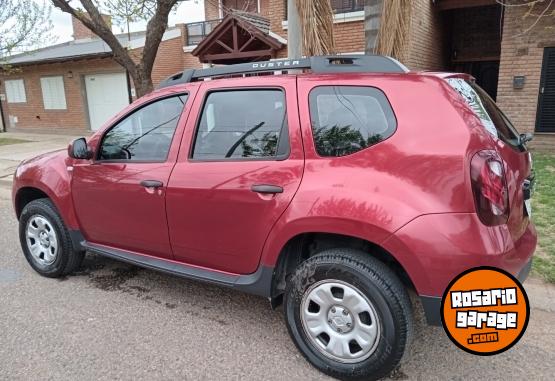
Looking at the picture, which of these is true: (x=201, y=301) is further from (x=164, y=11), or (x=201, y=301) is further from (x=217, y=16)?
(x=217, y=16)

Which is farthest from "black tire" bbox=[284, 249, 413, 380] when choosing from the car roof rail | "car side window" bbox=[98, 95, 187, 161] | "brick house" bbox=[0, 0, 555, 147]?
"brick house" bbox=[0, 0, 555, 147]

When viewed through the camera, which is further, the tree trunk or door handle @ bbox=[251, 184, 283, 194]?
the tree trunk

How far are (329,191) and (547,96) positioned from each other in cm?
857

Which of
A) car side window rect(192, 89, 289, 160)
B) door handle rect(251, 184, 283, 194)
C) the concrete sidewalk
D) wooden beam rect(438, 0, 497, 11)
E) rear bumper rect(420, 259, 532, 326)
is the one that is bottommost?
the concrete sidewalk

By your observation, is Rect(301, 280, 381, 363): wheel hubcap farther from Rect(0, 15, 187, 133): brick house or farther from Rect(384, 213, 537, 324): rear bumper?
Rect(0, 15, 187, 133): brick house

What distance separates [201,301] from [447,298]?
6.56 ft

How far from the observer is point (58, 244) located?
3896mm

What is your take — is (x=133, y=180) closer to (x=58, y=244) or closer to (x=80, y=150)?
(x=80, y=150)

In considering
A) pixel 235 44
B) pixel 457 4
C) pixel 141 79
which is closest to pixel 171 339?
pixel 141 79

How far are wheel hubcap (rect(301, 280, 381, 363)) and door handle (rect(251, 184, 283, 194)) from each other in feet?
1.92

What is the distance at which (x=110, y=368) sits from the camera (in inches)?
107

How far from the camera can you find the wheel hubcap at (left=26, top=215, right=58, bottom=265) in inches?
156

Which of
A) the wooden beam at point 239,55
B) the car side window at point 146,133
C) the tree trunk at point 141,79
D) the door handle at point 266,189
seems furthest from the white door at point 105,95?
the door handle at point 266,189

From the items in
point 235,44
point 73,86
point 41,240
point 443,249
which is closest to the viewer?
point 443,249
